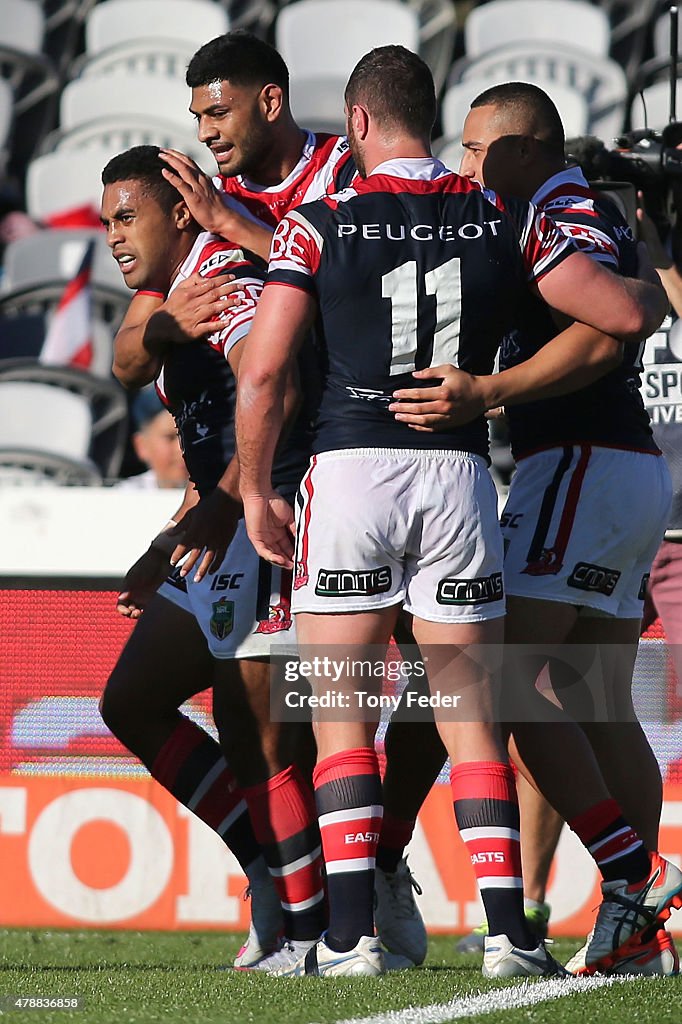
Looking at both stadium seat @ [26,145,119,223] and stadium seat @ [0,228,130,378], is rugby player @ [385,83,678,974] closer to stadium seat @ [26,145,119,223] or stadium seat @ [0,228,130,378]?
stadium seat @ [0,228,130,378]

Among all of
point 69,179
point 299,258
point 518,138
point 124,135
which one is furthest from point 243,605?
point 124,135

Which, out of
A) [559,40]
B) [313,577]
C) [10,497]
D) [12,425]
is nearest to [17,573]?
[10,497]

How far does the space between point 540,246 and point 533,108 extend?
0.70m

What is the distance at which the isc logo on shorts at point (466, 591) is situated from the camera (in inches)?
114

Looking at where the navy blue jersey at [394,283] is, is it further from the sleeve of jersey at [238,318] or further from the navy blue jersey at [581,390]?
the sleeve of jersey at [238,318]

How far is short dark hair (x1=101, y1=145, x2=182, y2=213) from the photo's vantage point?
12.2 feet

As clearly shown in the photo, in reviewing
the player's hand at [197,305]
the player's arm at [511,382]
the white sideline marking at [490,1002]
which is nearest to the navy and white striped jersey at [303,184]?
the player's hand at [197,305]

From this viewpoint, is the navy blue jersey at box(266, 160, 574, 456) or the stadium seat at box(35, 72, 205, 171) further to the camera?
the stadium seat at box(35, 72, 205, 171)

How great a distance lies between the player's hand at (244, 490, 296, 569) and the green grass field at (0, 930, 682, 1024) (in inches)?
33.8

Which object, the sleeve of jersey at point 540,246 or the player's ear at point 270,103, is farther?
the player's ear at point 270,103

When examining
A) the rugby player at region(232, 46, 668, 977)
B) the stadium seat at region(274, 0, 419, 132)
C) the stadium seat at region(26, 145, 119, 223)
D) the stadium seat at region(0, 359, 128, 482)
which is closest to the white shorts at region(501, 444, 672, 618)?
the rugby player at region(232, 46, 668, 977)

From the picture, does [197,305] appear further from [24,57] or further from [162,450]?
[24,57]

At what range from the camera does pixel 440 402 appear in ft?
9.32

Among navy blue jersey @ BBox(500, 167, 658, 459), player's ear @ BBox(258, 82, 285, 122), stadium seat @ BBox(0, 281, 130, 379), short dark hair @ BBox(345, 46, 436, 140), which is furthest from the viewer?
Result: stadium seat @ BBox(0, 281, 130, 379)
